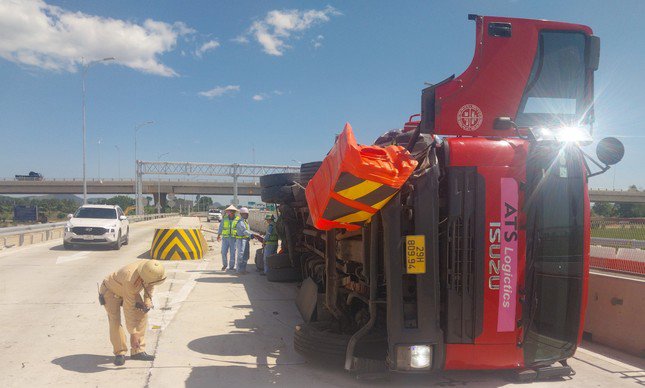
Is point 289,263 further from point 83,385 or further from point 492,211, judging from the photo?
point 492,211

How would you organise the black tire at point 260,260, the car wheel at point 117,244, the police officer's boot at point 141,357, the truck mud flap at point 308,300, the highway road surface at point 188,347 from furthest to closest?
1. the car wheel at point 117,244
2. the black tire at point 260,260
3. the truck mud flap at point 308,300
4. the police officer's boot at point 141,357
5. the highway road surface at point 188,347

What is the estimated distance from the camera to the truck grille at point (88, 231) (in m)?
16.4

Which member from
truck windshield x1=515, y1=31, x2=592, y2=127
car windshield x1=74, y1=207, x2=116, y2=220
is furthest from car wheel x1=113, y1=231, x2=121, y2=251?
truck windshield x1=515, y1=31, x2=592, y2=127

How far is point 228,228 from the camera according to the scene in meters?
11.8

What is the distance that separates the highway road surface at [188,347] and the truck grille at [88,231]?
681cm

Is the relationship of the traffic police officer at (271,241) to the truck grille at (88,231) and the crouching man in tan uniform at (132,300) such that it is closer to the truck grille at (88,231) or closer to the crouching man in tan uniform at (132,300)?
the crouching man in tan uniform at (132,300)

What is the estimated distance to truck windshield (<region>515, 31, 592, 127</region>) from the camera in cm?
474

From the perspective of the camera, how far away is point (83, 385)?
4434 millimetres

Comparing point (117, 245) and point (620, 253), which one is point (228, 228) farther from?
Answer: point (620, 253)

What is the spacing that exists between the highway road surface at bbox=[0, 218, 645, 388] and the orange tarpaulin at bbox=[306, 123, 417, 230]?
5.92ft

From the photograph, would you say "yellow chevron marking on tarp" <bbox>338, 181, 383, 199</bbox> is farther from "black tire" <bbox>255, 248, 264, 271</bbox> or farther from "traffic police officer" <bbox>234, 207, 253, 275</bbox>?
A: "black tire" <bbox>255, 248, 264, 271</bbox>

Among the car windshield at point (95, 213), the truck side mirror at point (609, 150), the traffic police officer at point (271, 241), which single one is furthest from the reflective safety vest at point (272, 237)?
the car windshield at point (95, 213)

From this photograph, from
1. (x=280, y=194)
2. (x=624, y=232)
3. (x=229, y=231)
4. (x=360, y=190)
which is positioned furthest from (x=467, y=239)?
(x=229, y=231)

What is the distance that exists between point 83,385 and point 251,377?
60.0 inches
